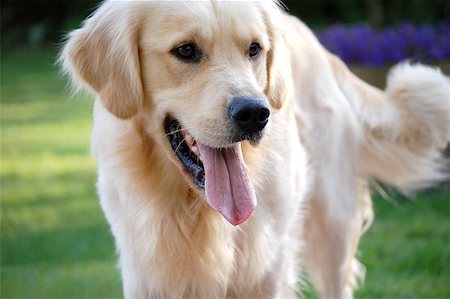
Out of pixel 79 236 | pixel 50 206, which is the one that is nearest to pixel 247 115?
pixel 79 236

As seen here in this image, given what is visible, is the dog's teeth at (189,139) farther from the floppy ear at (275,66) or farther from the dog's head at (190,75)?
the floppy ear at (275,66)

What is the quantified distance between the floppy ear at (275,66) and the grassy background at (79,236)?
203 centimetres

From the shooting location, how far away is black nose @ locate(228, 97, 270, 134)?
3133 millimetres

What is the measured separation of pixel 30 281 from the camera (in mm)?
5914

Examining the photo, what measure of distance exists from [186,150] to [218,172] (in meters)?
0.18

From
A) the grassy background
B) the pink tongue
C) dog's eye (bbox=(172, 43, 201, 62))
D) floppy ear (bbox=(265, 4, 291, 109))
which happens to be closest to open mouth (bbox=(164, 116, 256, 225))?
the pink tongue

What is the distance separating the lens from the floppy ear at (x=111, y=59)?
134 inches

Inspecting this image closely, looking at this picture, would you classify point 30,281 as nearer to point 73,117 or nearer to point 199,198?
point 199,198

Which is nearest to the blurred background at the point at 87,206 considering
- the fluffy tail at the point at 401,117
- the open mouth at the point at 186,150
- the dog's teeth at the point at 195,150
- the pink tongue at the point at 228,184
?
the open mouth at the point at 186,150

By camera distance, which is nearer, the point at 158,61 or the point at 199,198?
the point at 158,61

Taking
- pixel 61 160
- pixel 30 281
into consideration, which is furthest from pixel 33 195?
pixel 30 281

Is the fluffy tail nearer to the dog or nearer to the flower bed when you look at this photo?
the dog

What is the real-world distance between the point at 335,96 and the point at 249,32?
53.7 inches

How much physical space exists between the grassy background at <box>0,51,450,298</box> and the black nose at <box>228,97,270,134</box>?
95.6 inches
